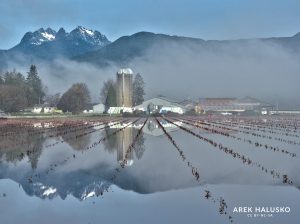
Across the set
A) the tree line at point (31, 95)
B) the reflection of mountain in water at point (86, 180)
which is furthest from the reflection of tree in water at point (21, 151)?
the tree line at point (31, 95)

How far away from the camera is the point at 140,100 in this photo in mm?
144125

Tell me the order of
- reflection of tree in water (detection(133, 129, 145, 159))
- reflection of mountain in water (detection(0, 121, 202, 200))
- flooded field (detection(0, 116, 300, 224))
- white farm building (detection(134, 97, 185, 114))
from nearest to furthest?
flooded field (detection(0, 116, 300, 224)), reflection of mountain in water (detection(0, 121, 202, 200)), reflection of tree in water (detection(133, 129, 145, 159)), white farm building (detection(134, 97, 185, 114))

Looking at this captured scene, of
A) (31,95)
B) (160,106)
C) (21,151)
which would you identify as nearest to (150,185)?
(21,151)

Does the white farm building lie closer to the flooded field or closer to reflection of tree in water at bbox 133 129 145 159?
reflection of tree in water at bbox 133 129 145 159

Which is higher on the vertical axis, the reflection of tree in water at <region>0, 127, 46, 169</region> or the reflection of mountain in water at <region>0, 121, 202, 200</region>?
the reflection of tree in water at <region>0, 127, 46, 169</region>

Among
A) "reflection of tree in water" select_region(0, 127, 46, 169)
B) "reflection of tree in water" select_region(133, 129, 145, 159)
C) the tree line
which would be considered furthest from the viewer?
the tree line

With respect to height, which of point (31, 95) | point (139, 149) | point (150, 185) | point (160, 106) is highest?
point (31, 95)

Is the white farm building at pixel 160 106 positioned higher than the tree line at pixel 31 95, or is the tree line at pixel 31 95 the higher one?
the tree line at pixel 31 95

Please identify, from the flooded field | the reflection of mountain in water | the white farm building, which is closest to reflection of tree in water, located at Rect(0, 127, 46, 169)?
the flooded field

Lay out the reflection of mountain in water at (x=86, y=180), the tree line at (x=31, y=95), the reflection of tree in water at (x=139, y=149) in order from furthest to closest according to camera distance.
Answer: the tree line at (x=31, y=95)
the reflection of tree in water at (x=139, y=149)
the reflection of mountain in water at (x=86, y=180)

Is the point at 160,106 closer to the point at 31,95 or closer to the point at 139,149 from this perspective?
the point at 31,95

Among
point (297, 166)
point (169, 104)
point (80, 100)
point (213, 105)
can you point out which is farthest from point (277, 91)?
point (297, 166)

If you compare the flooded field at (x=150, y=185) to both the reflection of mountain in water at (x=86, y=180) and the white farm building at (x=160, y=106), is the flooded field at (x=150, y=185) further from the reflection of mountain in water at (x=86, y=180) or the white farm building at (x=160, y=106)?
the white farm building at (x=160, y=106)

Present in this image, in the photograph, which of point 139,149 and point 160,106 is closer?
point 139,149
